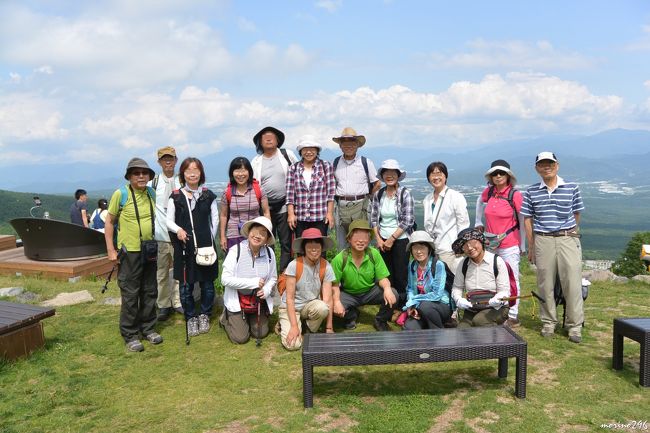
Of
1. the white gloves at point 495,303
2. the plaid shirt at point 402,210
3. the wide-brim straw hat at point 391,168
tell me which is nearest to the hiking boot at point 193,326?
the plaid shirt at point 402,210

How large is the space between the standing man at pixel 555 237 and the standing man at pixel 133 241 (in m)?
4.66

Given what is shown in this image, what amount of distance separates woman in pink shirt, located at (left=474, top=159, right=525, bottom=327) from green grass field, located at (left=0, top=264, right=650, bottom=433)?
1.09 metres

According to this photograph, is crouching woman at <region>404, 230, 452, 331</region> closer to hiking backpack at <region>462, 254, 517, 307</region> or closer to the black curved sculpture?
hiking backpack at <region>462, 254, 517, 307</region>

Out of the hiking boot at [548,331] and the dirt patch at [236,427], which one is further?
the hiking boot at [548,331]

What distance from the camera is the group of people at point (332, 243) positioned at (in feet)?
18.9

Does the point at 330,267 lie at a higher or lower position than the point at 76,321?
higher

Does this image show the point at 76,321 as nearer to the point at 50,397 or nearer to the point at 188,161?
the point at 50,397

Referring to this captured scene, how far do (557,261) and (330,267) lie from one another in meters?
2.77

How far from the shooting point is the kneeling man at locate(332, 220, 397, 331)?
5.96 metres

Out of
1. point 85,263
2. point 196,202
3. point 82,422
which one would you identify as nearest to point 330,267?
point 196,202

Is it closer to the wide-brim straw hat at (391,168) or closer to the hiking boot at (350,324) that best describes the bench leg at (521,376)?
the hiking boot at (350,324)

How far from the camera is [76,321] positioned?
282 inches

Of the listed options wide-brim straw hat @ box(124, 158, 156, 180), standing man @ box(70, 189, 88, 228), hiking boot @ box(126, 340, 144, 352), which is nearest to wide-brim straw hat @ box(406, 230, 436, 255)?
wide-brim straw hat @ box(124, 158, 156, 180)

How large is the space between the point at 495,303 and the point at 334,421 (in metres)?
2.42
